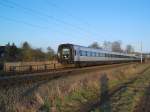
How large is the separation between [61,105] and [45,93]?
2356 mm

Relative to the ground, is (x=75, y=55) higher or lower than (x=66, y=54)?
lower

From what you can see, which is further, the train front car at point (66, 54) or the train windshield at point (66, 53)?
the train windshield at point (66, 53)

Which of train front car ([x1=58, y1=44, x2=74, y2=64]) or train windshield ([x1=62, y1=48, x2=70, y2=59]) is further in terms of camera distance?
train windshield ([x1=62, y1=48, x2=70, y2=59])

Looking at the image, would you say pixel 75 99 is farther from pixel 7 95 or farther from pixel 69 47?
pixel 69 47

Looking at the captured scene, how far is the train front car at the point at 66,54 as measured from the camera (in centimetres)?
3775

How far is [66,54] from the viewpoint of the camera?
38406mm

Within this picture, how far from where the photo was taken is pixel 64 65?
4078 cm

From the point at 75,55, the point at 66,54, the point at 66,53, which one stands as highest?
the point at 66,53

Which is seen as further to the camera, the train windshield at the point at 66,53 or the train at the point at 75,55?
the train windshield at the point at 66,53

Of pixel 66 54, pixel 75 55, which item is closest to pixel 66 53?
pixel 66 54

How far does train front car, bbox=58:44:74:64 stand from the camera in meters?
37.7

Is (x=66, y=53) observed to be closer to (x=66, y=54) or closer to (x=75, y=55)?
(x=66, y=54)

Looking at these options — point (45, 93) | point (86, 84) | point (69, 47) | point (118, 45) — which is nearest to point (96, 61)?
point (69, 47)

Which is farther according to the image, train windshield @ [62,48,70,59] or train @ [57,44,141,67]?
train windshield @ [62,48,70,59]
